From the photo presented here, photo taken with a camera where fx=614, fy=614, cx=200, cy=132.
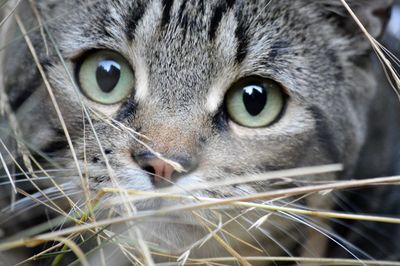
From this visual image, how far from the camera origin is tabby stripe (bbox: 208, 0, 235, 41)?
159cm

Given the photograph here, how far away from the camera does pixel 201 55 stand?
61.7 inches

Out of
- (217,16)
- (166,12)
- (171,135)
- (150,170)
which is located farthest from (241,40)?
(150,170)

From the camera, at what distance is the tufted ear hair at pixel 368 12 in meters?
1.86

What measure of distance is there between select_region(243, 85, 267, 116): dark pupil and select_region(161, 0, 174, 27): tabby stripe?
281mm

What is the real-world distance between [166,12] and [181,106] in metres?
0.26

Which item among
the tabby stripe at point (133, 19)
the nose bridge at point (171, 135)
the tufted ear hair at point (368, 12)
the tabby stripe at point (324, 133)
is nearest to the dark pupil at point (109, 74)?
the tabby stripe at point (133, 19)

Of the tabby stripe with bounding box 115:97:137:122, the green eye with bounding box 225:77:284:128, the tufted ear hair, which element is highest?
the tufted ear hair

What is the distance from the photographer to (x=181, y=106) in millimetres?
1524

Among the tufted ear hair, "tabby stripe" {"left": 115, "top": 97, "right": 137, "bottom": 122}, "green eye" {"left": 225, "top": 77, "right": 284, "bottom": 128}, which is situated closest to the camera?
"tabby stripe" {"left": 115, "top": 97, "right": 137, "bottom": 122}

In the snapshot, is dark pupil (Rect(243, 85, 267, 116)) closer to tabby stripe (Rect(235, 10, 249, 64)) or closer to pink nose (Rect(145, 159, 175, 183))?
tabby stripe (Rect(235, 10, 249, 64))

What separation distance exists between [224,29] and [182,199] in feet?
1.58

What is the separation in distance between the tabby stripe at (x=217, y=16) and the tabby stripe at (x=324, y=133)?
368mm

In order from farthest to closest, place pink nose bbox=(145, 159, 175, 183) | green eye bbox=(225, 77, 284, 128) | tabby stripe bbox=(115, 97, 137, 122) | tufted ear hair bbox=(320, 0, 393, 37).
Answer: tufted ear hair bbox=(320, 0, 393, 37) → green eye bbox=(225, 77, 284, 128) → tabby stripe bbox=(115, 97, 137, 122) → pink nose bbox=(145, 159, 175, 183)

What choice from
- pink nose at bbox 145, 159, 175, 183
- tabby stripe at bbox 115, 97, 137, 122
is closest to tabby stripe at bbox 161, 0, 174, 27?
tabby stripe at bbox 115, 97, 137, 122
